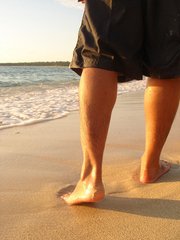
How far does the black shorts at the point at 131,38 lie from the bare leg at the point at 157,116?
0.31 ft

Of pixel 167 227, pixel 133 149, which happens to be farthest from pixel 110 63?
pixel 133 149

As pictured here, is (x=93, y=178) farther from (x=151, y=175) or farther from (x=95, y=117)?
(x=151, y=175)

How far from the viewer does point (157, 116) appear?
1.62 metres

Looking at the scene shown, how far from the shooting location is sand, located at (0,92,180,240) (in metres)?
1.21

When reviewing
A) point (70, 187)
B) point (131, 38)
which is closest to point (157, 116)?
point (131, 38)

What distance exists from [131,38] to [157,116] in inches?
15.3

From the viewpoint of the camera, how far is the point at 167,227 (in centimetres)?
121

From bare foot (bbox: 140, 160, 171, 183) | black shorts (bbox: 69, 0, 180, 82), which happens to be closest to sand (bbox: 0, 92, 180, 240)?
bare foot (bbox: 140, 160, 171, 183)

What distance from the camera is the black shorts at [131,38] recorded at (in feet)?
4.52

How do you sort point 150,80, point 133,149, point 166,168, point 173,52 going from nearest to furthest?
point 173,52 < point 150,80 < point 166,168 < point 133,149

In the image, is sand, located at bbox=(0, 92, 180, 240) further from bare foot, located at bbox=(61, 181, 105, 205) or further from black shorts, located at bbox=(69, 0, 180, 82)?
black shorts, located at bbox=(69, 0, 180, 82)

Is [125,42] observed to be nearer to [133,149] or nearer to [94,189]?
[94,189]

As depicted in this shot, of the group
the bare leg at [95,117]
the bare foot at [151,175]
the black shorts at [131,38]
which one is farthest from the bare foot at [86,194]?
the black shorts at [131,38]

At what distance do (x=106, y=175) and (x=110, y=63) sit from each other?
65 centimetres
